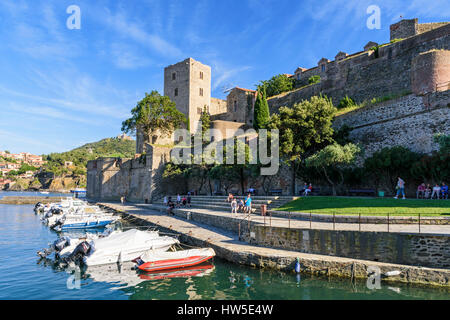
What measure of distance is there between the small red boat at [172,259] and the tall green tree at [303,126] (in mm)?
11448

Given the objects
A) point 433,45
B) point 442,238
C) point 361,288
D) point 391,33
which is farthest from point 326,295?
point 391,33

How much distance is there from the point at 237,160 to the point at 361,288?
19.5 meters

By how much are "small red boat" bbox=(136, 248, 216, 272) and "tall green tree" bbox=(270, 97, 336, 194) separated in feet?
37.6

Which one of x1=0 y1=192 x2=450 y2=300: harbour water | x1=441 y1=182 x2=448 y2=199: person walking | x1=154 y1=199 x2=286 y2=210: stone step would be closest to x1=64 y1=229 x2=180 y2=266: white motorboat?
x1=0 y1=192 x2=450 y2=300: harbour water

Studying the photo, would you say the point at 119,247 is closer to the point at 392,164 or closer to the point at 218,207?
the point at 218,207

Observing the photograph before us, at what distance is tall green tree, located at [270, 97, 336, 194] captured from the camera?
2244 cm

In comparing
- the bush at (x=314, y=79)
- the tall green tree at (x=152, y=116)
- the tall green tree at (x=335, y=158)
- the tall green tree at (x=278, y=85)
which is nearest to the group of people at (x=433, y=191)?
the tall green tree at (x=335, y=158)

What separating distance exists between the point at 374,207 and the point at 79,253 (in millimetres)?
14487

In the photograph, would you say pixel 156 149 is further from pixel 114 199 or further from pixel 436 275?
pixel 436 275

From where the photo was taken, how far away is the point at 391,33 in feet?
115

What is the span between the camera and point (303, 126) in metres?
22.7

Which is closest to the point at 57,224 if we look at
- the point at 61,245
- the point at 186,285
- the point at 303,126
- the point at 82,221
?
the point at 82,221

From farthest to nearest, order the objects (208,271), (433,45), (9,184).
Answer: (9,184), (433,45), (208,271)

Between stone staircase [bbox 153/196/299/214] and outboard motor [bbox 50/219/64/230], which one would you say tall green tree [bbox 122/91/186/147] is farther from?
outboard motor [bbox 50/219/64/230]
